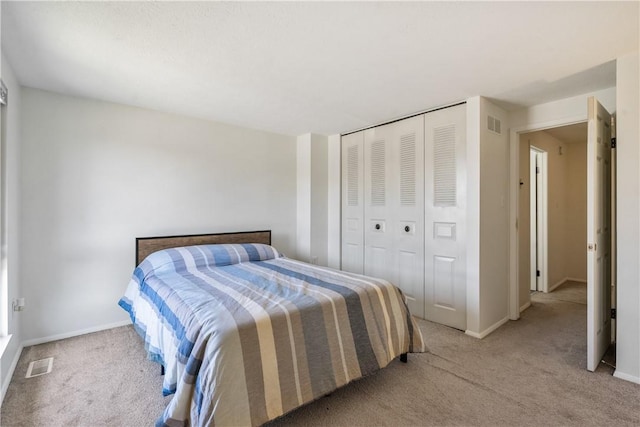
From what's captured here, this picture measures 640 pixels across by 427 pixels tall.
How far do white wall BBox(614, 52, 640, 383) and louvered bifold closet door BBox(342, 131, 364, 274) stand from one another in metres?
2.38

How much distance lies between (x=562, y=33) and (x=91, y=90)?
11.4 ft

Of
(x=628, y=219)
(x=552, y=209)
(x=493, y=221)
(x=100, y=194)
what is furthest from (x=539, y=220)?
(x=100, y=194)

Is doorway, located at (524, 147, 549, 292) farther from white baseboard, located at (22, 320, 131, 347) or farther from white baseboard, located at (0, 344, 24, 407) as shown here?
white baseboard, located at (0, 344, 24, 407)

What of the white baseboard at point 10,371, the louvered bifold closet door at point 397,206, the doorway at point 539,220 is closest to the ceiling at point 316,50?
the louvered bifold closet door at point 397,206

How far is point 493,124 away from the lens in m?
2.98

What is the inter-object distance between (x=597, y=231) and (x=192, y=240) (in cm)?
355

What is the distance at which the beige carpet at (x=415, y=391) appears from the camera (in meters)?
1.72

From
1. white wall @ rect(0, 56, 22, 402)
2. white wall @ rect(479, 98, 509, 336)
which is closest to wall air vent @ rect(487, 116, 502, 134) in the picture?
white wall @ rect(479, 98, 509, 336)

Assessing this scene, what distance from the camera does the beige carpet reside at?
1.72 m

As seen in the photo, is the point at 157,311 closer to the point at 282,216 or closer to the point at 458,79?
the point at 282,216

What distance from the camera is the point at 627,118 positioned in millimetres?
2100

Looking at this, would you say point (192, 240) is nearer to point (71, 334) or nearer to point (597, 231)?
point (71, 334)

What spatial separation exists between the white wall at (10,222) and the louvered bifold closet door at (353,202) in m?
3.23

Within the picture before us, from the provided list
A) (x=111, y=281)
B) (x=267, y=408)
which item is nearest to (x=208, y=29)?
(x=267, y=408)
